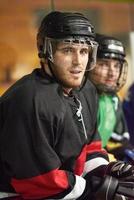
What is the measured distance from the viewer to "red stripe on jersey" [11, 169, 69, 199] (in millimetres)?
1469

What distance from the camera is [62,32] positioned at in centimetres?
156

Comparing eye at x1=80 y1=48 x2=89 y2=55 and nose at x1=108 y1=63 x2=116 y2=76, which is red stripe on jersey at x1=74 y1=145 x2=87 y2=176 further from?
nose at x1=108 y1=63 x2=116 y2=76

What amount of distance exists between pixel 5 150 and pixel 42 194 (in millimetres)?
172

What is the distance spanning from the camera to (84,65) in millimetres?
1608

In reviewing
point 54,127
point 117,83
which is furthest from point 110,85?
point 54,127

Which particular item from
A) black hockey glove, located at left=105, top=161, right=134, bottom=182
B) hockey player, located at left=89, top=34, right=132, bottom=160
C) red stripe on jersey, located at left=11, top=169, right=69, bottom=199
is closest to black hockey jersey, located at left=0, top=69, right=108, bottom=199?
red stripe on jersey, located at left=11, top=169, right=69, bottom=199

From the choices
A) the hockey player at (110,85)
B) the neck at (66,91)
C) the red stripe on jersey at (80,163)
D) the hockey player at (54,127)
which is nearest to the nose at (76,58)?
the hockey player at (54,127)

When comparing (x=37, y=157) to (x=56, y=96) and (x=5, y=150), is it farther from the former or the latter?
(x=56, y=96)

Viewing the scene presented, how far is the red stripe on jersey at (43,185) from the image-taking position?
1469 mm

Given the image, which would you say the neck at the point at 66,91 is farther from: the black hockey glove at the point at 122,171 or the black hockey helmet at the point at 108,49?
the black hockey helmet at the point at 108,49

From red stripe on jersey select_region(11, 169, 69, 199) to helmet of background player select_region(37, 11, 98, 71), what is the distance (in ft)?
1.17

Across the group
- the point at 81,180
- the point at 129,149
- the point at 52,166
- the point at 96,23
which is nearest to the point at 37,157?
the point at 52,166

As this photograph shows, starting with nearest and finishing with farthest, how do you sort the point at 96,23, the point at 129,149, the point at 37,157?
the point at 37,157, the point at 129,149, the point at 96,23

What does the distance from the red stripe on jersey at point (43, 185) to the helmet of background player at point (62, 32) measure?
1.17ft
